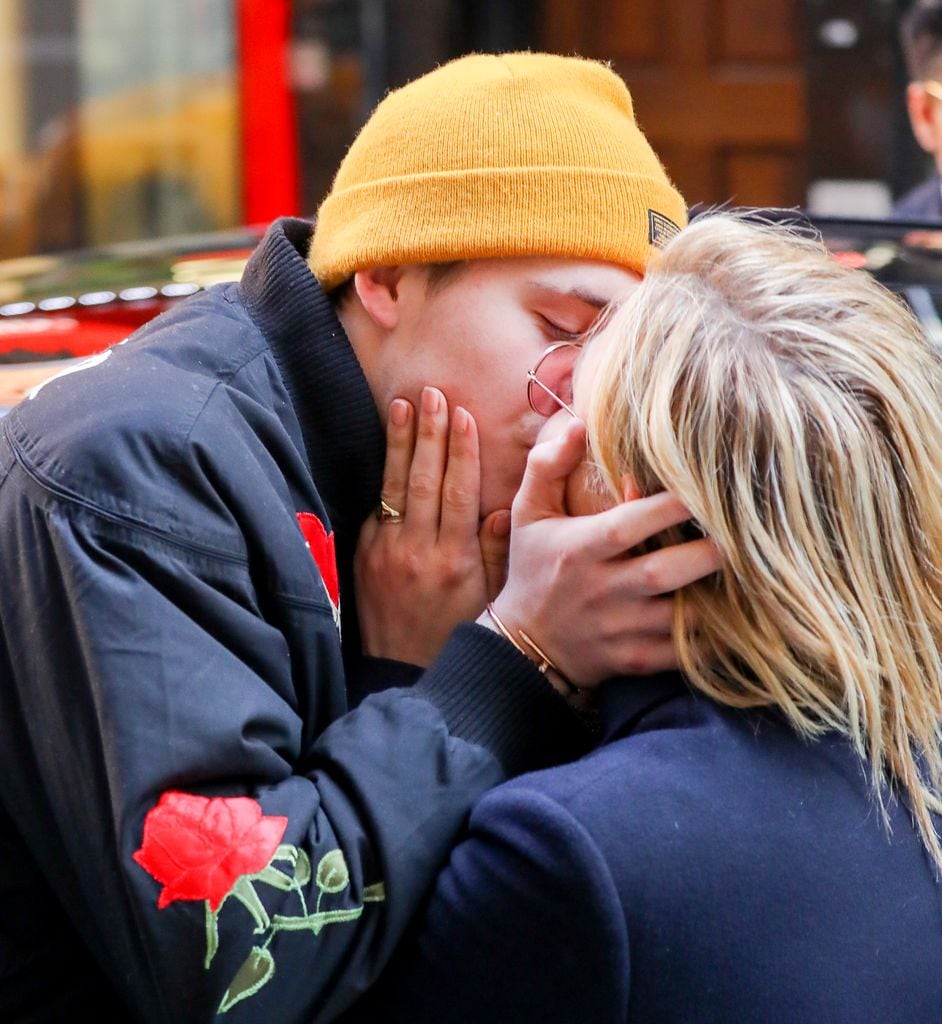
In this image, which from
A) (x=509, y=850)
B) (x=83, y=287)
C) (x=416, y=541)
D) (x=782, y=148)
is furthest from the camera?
(x=782, y=148)

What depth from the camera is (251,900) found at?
1408 mm

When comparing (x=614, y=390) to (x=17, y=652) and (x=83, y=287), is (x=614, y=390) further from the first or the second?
(x=83, y=287)

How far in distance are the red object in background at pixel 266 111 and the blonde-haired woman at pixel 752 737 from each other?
467 centimetres

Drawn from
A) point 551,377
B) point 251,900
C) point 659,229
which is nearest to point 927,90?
point 659,229

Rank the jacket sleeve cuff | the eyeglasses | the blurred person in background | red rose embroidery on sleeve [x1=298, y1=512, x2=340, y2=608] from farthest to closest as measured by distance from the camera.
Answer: the blurred person in background, the eyeglasses, red rose embroidery on sleeve [x1=298, y1=512, x2=340, y2=608], the jacket sleeve cuff

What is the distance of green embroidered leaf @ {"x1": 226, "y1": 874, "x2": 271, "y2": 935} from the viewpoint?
55.3 inches

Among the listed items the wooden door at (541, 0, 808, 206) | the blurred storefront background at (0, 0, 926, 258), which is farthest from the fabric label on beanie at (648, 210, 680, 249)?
the wooden door at (541, 0, 808, 206)

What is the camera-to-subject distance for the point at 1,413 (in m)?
2.18

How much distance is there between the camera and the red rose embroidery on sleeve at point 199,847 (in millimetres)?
1392

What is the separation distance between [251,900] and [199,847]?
70 millimetres

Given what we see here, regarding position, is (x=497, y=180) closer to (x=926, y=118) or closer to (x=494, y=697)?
(x=494, y=697)

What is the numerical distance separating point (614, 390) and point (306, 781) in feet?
1.66

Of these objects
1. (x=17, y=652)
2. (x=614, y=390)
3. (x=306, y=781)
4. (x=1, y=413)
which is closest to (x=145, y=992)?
(x=306, y=781)

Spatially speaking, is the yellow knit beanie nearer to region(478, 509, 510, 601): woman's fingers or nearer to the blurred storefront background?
region(478, 509, 510, 601): woman's fingers
